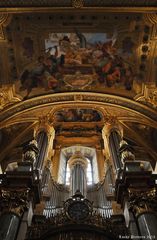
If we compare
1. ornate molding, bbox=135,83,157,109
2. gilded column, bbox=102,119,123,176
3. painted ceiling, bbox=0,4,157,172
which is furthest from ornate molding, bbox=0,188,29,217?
ornate molding, bbox=135,83,157,109

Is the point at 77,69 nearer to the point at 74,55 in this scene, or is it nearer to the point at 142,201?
the point at 74,55

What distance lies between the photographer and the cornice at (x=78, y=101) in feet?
47.8

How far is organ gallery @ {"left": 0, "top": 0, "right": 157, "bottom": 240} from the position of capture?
8.94 metres

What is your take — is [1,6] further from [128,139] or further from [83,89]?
[128,139]

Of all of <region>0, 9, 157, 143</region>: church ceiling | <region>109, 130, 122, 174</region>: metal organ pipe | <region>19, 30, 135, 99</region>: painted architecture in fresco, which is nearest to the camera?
<region>109, 130, 122, 174</region>: metal organ pipe

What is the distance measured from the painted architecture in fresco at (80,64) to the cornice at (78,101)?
335 millimetres

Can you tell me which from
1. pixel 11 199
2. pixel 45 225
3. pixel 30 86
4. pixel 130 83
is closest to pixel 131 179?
pixel 45 225

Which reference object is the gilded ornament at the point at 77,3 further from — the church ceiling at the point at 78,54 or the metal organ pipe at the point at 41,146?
the metal organ pipe at the point at 41,146

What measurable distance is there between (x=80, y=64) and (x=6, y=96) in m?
3.95

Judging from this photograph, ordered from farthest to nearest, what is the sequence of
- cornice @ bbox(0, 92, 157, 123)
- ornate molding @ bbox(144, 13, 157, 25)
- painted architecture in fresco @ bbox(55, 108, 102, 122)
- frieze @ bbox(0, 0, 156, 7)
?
painted architecture in fresco @ bbox(55, 108, 102, 122) < cornice @ bbox(0, 92, 157, 123) < ornate molding @ bbox(144, 13, 157, 25) < frieze @ bbox(0, 0, 156, 7)

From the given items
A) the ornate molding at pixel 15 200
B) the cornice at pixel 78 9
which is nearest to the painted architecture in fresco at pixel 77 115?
the cornice at pixel 78 9

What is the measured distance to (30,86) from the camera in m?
14.9

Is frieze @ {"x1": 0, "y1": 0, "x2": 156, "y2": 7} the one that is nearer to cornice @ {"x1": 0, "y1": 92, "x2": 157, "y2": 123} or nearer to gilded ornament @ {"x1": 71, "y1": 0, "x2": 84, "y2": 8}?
gilded ornament @ {"x1": 71, "y1": 0, "x2": 84, "y2": 8}

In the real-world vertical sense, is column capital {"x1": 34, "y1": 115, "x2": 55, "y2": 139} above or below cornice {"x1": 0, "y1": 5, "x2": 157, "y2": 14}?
below
